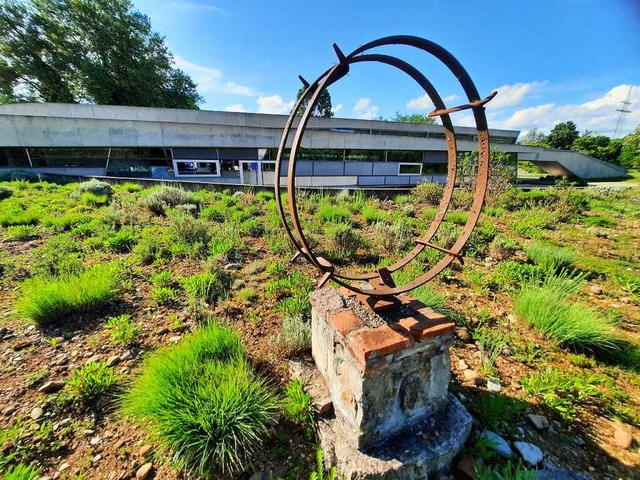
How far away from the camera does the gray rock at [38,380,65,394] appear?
6.75 feet

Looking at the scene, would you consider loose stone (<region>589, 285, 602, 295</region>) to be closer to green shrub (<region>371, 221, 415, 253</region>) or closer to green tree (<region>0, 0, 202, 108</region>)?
green shrub (<region>371, 221, 415, 253</region>)

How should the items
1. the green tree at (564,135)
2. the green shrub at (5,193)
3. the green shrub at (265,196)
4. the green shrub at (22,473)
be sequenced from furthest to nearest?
the green tree at (564,135) < the green shrub at (265,196) < the green shrub at (5,193) < the green shrub at (22,473)

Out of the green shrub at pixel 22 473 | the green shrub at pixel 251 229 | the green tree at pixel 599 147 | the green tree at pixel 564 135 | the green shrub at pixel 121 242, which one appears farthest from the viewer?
the green tree at pixel 564 135

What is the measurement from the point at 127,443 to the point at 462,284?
14.0 feet

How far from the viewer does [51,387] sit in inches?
81.6

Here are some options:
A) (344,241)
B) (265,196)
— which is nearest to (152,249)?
(344,241)

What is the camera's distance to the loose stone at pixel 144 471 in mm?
1590

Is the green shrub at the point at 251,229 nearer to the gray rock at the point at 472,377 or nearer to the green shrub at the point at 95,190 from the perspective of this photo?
the gray rock at the point at 472,377

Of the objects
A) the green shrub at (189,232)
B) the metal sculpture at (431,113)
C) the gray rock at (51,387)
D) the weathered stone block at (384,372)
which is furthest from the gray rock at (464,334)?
the green shrub at (189,232)

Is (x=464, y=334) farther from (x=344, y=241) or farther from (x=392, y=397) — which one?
Answer: (x=344, y=241)

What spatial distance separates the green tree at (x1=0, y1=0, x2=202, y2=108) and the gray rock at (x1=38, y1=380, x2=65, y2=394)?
3031 centimetres

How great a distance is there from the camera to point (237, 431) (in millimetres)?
1683

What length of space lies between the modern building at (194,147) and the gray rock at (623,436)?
1698cm

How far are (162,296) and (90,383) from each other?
1.32m
